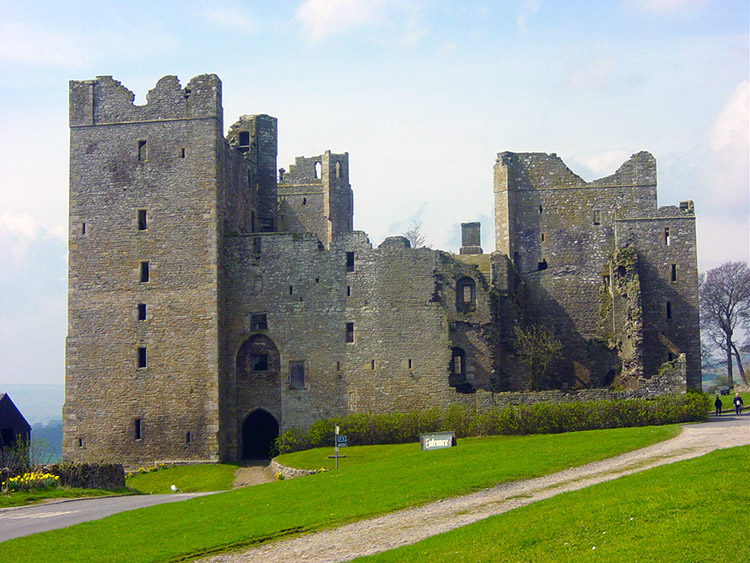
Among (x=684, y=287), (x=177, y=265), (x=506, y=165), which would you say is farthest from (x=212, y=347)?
(x=684, y=287)

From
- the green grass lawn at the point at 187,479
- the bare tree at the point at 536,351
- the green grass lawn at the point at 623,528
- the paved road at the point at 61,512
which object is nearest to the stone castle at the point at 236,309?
the bare tree at the point at 536,351

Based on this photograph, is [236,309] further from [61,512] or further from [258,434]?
[61,512]

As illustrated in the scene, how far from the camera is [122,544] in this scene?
21.3 meters

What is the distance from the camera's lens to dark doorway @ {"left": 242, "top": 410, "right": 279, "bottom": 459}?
4541 cm

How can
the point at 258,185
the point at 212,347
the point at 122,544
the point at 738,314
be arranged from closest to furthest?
the point at 122,544 → the point at 212,347 → the point at 258,185 → the point at 738,314

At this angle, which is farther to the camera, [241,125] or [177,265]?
[241,125]

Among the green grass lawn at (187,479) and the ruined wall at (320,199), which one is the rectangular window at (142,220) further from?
the ruined wall at (320,199)

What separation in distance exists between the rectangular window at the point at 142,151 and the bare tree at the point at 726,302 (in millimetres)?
43709

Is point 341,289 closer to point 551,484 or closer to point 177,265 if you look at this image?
point 177,265

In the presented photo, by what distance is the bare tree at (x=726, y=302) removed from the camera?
230 feet

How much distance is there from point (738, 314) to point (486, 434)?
3736 cm

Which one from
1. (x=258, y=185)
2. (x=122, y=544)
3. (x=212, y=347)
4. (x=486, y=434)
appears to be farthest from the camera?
(x=258, y=185)

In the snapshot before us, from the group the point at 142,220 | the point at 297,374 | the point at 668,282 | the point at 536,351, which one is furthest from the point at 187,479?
the point at 668,282

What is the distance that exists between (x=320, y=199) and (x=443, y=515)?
42.0 metres
